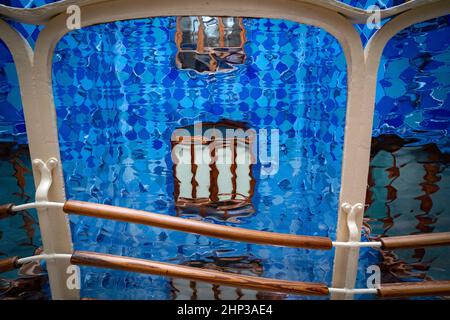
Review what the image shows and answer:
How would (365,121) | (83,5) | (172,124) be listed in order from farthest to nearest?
(172,124) → (365,121) → (83,5)

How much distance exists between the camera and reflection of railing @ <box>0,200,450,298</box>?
1209 mm

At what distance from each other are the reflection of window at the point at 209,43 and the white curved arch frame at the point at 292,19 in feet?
0.47

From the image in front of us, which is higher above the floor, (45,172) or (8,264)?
(45,172)

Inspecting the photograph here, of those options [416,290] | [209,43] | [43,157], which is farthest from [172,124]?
[416,290]

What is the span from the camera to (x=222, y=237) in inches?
48.6

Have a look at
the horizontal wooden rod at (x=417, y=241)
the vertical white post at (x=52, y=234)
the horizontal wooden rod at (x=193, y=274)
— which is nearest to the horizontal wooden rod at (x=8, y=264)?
the vertical white post at (x=52, y=234)

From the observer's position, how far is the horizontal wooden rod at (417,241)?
47.3 inches

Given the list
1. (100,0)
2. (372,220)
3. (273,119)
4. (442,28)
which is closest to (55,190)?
(100,0)

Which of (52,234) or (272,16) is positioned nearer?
(272,16)

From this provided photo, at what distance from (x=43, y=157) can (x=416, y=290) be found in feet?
5.41

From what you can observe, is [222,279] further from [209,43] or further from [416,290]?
[209,43]

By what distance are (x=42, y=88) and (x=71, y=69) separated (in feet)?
0.55

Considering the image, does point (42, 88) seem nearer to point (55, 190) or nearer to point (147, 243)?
point (55, 190)

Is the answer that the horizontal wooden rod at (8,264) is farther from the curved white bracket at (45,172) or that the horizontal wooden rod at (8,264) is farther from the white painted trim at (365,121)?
the white painted trim at (365,121)
